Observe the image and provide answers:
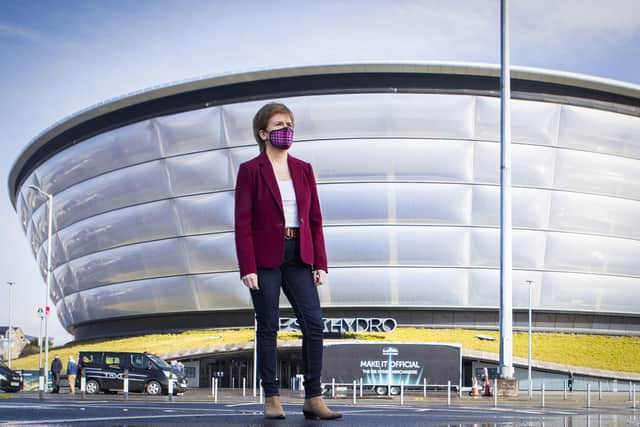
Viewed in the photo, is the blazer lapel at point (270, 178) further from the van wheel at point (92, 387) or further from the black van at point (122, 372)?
the van wheel at point (92, 387)

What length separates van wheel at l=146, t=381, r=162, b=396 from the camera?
3853 cm

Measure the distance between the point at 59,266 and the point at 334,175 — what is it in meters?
26.4

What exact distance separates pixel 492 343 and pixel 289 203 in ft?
161

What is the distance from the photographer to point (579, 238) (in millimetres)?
60156

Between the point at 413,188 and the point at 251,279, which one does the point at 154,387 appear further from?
the point at 251,279

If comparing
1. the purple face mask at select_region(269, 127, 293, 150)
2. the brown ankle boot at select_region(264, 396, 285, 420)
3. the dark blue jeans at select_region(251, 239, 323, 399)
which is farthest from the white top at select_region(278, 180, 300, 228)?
the brown ankle boot at select_region(264, 396, 285, 420)

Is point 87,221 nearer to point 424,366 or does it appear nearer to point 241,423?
point 424,366

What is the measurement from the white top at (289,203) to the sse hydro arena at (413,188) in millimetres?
50521

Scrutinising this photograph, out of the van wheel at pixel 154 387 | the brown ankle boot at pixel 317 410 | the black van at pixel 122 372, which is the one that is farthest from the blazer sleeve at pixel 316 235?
the van wheel at pixel 154 387

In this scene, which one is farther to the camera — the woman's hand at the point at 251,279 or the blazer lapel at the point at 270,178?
the blazer lapel at the point at 270,178

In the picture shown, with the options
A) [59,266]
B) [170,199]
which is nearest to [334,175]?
[170,199]

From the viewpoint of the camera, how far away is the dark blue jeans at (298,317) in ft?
22.5

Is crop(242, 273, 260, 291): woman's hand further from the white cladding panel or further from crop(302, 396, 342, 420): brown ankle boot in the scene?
the white cladding panel

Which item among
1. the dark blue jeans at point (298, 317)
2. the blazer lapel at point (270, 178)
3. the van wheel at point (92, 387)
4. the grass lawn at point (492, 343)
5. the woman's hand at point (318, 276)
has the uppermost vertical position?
the blazer lapel at point (270, 178)
